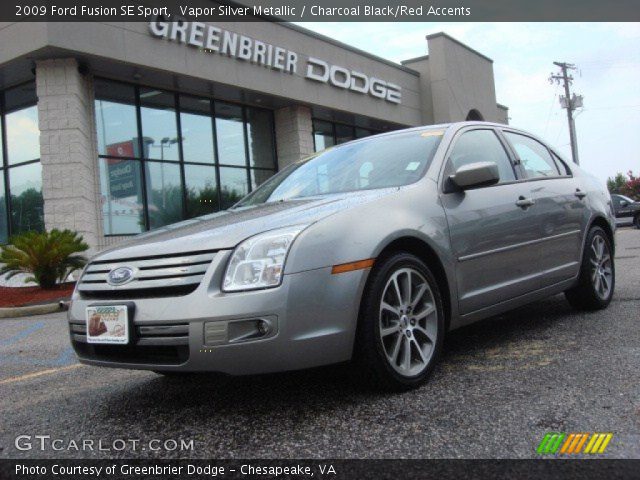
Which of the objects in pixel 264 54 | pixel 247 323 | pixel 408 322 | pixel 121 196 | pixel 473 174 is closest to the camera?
pixel 247 323

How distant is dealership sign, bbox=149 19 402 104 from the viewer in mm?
14102

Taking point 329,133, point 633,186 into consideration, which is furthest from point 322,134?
point 633,186

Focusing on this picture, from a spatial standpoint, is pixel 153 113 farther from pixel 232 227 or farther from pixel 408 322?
pixel 408 322

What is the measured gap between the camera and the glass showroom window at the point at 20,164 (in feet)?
45.9

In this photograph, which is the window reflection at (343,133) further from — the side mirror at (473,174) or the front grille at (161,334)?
the front grille at (161,334)

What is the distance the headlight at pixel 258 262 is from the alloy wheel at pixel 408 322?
581 mm

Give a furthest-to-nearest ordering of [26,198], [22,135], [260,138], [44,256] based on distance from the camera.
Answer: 1. [260,138]
2. [22,135]
3. [26,198]
4. [44,256]

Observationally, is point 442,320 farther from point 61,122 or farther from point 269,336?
point 61,122

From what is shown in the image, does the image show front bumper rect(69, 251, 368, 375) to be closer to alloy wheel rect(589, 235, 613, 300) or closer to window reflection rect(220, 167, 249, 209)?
alloy wheel rect(589, 235, 613, 300)

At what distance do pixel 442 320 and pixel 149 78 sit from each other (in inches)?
506

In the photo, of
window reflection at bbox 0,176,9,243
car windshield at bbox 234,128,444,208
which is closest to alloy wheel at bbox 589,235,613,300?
car windshield at bbox 234,128,444,208

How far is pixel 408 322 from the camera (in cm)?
304

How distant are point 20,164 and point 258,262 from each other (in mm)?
13764

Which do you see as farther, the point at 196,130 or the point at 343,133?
the point at 343,133
